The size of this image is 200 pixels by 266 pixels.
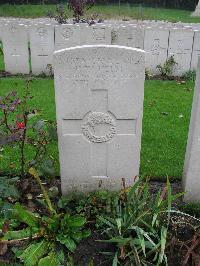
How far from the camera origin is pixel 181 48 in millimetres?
8523

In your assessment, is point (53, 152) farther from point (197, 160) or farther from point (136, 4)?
point (136, 4)

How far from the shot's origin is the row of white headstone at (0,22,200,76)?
8.39 meters

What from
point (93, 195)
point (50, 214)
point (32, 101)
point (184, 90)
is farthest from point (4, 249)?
point (184, 90)

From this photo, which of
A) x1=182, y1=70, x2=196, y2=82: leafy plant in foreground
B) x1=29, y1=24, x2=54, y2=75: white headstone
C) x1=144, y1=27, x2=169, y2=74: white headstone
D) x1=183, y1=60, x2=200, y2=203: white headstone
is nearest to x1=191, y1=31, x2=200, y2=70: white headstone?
x1=182, y1=70, x2=196, y2=82: leafy plant in foreground

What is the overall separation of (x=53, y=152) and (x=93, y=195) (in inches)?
50.3

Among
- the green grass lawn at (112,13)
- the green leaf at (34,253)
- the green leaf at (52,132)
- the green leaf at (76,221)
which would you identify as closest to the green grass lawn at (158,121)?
the green leaf at (52,132)

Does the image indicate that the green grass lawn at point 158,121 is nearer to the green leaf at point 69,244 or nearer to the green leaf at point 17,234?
the green leaf at point 17,234

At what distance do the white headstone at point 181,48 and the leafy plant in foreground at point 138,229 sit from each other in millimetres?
5797

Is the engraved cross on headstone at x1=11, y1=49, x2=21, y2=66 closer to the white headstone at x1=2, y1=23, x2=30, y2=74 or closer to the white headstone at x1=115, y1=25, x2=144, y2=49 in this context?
the white headstone at x1=2, y1=23, x2=30, y2=74

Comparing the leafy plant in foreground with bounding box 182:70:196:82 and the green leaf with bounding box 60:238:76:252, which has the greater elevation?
the leafy plant in foreground with bounding box 182:70:196:82

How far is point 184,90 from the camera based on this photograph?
759 cm

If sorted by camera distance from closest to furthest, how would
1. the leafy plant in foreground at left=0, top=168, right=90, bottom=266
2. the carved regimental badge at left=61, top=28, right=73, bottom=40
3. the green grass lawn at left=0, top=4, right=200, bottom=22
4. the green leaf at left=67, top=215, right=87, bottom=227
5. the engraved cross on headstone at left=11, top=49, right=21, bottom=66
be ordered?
the leafy plant in foreground at left=0, top=168, right=90, bottom=266 → the green leaf at left=67, top=215, right=87, bottom=227 → the carved regimental badge at left=61, top=28, right=73, bottom=40 → the engraved cross on headstone at left=11, top=49, right=21, bottom=66 → the green grass lawn at left=0, top=4, right=200, bottom=22

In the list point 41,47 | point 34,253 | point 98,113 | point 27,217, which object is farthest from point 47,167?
point 41,47

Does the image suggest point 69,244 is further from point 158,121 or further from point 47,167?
point 158,121
